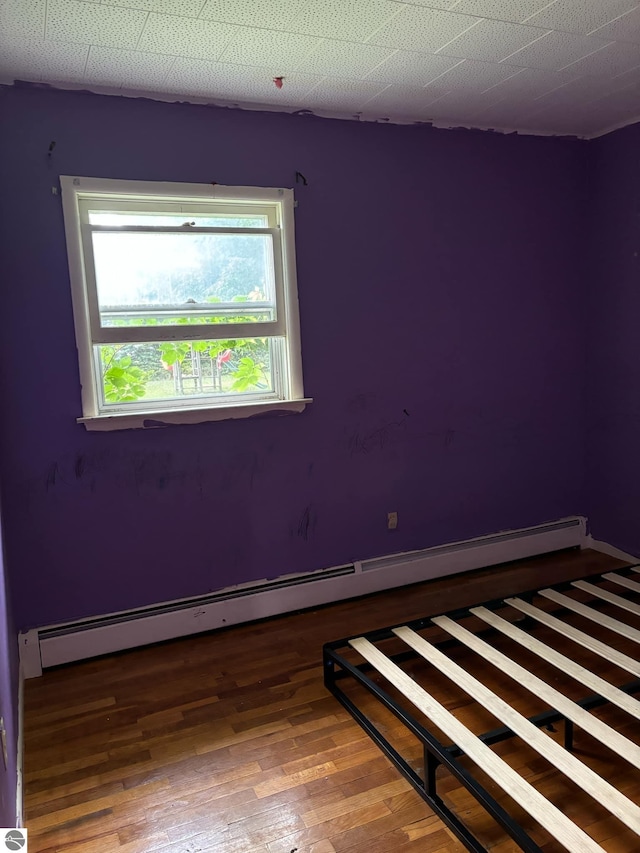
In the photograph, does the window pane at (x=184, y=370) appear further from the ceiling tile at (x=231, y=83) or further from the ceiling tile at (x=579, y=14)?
the ceiling tile at (x=579, y=14)

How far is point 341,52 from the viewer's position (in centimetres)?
231

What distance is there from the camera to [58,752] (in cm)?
211

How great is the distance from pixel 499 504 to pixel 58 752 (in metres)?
2.48

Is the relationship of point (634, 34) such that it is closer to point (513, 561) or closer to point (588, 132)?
point (588, 132)

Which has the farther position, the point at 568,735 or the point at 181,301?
the point at 181,301

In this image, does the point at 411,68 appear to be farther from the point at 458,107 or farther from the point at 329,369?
the point at 329,369

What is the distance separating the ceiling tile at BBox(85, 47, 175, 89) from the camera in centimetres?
224

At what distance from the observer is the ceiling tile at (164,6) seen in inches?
74.8

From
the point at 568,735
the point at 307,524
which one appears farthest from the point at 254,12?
the point at 568,735

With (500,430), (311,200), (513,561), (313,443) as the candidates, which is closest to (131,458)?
(313,443)

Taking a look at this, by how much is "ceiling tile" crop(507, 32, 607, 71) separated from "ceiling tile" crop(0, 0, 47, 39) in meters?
1.69

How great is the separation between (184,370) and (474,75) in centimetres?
176

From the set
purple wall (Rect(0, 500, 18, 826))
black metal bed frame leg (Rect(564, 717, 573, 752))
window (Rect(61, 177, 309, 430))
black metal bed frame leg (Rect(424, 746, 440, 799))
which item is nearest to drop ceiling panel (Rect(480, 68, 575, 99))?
window (Rect(61, 177, 309, 430))

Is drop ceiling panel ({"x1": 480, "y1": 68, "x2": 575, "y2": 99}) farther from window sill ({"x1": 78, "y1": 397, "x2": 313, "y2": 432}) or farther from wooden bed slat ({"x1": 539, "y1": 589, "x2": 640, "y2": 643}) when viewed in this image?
wooden bed slat ({"x1": 539, "y1": 589, "x2": 640, "y2": 643})
